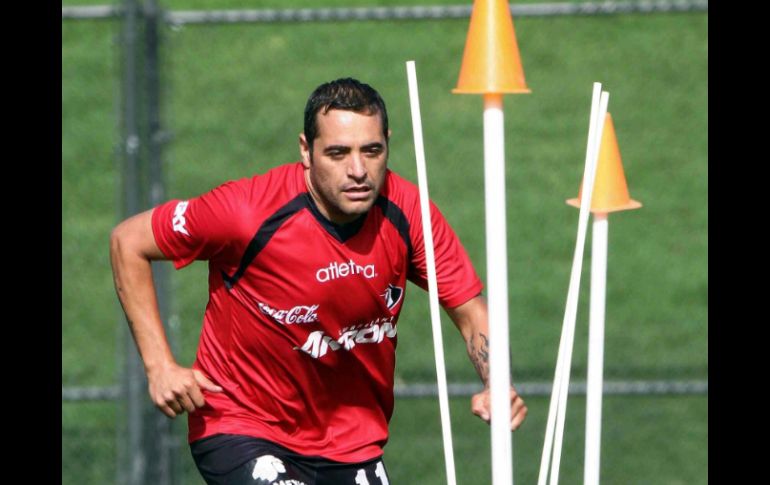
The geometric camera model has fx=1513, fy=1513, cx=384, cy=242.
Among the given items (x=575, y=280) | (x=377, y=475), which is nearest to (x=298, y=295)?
(x=377, y=475)

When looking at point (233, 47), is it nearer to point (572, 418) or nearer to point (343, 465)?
point (572, 418)

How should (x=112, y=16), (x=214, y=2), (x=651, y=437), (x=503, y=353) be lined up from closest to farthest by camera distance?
(x=503, y=353)
(x=112, y=16)
(x=651, y=437)
(x=214, y=2)

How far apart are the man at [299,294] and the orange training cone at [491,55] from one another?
1271 millimetres

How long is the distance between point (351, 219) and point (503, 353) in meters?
1.64

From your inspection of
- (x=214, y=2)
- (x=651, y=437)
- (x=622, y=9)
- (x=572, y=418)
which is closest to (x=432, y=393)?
(x=572, y=418)

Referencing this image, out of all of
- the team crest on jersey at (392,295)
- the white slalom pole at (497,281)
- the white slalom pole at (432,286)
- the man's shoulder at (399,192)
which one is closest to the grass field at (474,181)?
the team crest on jersey at (392,295)

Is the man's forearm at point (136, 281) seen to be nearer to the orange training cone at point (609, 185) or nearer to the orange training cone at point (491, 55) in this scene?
the orange training cone at point (609, 185)

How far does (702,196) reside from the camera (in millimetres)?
9258

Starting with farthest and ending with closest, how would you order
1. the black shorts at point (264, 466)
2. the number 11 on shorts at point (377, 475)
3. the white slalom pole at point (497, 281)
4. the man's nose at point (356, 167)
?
the number 11 on shorts at point (377, 475) → the black shorts at point (264, 466) → the man's nose at point (356, 167) → the white slalom pole at point (497, 281)

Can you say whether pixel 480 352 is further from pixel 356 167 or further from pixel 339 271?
pixel 356 167

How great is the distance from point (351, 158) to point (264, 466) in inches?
44.9

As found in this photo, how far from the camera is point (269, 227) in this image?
5391 millimetres

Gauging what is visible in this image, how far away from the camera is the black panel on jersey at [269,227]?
538 centimetres

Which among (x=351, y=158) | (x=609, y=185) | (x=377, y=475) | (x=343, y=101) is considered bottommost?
(x=377, y=475)
